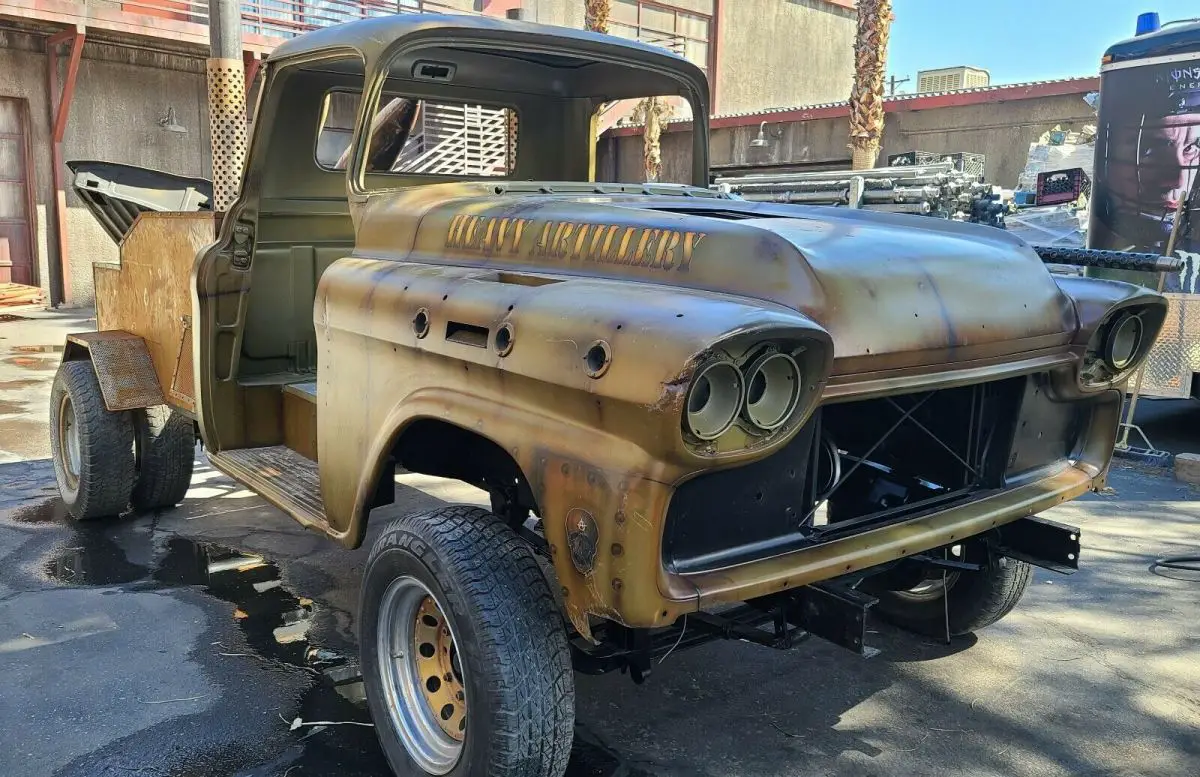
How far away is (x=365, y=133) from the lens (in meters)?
3.52

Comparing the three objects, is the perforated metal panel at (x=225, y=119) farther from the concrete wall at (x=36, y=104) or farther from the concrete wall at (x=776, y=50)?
the concrete wall at (x=776, y=50)

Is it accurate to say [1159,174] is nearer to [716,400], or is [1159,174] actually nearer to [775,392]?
[775,392]

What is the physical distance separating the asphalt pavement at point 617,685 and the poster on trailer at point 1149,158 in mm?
3526

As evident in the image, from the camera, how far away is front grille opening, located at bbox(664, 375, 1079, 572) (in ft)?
7.84

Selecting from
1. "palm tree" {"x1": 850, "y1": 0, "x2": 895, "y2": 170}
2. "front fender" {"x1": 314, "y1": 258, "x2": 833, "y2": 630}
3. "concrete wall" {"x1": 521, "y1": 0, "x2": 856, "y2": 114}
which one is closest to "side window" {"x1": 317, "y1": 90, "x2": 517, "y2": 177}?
"front fender" {"x1": 314, "y1": 258, "x2": 833, "y2": 630}

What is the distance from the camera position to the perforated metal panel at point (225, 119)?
769 cm

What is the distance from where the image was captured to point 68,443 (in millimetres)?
5379

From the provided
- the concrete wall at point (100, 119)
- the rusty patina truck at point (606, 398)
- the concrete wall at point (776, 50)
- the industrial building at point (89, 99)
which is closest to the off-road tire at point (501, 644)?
the rusty patina truck at point (606, 398)

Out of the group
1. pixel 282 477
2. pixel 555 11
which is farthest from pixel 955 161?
pixel 555 11

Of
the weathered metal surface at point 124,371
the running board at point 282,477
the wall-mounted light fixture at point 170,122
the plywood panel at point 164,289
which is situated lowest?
the running board at point 282,477

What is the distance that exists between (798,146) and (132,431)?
45.2 feet

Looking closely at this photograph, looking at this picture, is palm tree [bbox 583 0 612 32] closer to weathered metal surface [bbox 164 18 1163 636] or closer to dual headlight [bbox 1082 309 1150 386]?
weathered metal surface [bbox 164 18 1163 636]

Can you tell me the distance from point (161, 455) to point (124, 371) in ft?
1.93

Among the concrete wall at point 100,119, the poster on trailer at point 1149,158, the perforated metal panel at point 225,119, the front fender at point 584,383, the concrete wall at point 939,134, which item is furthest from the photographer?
the concrete wall at point 100,119
